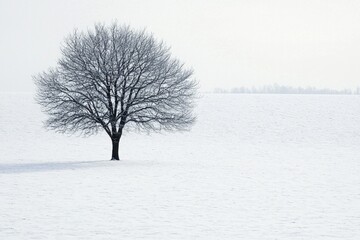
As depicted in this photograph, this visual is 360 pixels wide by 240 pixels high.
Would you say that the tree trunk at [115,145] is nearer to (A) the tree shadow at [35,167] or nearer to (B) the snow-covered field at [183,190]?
(B) the snow-covered field at [183,190]

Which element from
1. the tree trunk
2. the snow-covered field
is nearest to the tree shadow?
the snow-covered field

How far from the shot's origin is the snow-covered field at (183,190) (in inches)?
526

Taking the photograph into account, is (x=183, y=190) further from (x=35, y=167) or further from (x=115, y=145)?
(x=115, y=145)

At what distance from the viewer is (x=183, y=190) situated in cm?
2116

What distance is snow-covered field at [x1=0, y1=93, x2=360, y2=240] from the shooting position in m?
13.4

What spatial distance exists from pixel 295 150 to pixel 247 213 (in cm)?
3395

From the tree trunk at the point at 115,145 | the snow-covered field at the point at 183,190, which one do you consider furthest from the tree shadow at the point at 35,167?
the tree trunk at the point at 115,145

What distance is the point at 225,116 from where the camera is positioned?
246 feet

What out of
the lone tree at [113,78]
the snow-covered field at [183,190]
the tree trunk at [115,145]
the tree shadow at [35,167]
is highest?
the lone tree at [113,78]

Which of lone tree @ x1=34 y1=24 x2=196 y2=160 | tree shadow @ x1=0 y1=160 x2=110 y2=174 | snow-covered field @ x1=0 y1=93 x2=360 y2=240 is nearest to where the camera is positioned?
snow-covered field @ x1=0 y1=93 x2=360 y2=240

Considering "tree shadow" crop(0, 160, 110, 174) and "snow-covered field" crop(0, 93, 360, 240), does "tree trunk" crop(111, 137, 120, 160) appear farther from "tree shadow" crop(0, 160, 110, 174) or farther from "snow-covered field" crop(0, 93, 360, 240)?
"tree shadow" crop(0, 160, 110, 174)

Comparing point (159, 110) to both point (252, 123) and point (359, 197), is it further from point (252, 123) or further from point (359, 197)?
point (252, 123)

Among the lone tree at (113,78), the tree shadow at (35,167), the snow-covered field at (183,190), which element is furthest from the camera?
the lone tree at (113,78)

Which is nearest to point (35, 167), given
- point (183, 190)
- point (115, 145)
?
point (115, 145)
